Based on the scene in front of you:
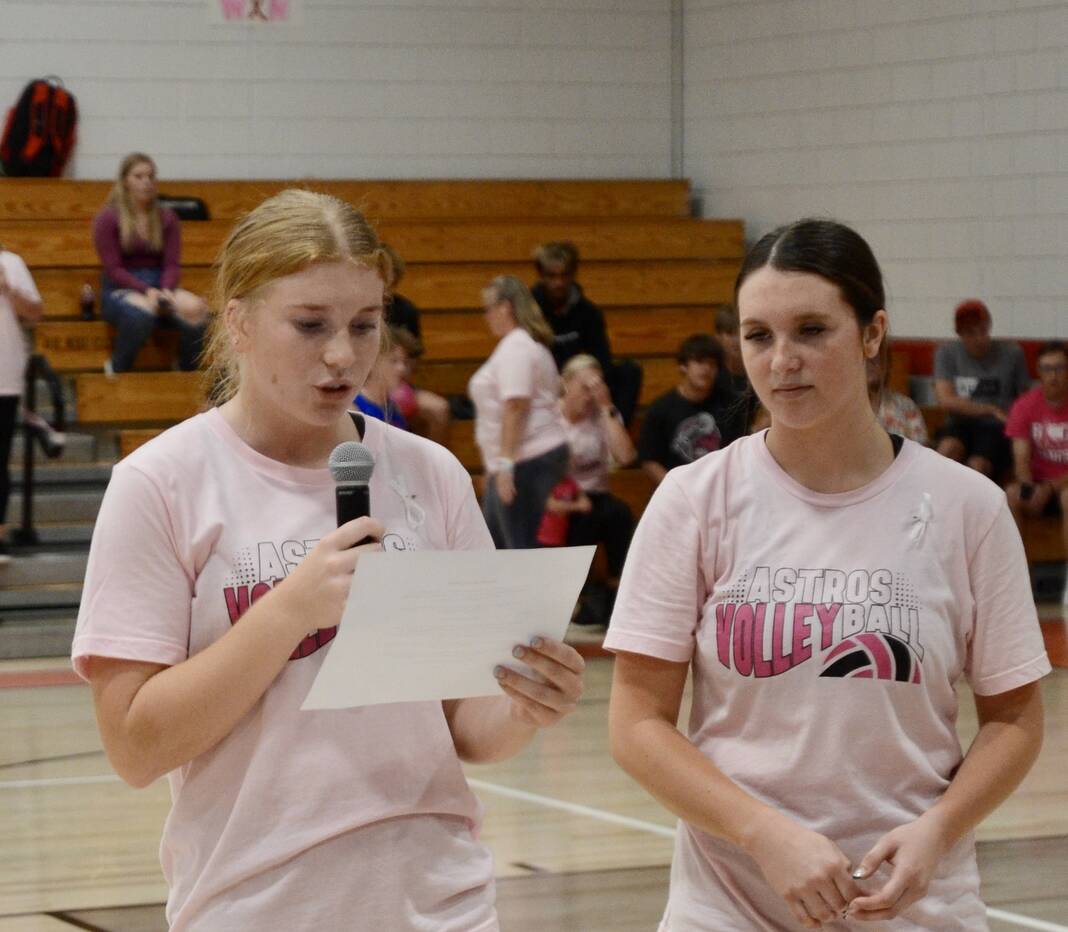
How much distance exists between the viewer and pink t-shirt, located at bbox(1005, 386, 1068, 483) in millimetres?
9344

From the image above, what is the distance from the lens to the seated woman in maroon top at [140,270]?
32.2 feet

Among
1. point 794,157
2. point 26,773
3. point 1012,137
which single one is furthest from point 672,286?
point 26,773

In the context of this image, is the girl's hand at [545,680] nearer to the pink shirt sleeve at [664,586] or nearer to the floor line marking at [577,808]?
the pink shirt sleeve at [664,586]

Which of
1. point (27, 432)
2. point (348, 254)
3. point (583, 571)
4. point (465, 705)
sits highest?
point (348, 254)

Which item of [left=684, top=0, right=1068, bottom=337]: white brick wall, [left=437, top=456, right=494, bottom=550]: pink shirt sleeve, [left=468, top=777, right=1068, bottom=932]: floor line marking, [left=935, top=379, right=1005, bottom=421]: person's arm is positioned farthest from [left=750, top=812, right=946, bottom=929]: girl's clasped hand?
[left=684, top=0, right=1068, bottom=337]: white brick wall

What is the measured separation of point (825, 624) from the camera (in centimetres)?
218

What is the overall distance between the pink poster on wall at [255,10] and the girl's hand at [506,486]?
4751mm

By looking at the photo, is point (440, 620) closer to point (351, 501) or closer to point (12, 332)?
point (351, 501)

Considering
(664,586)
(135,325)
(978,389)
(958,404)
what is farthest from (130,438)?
(664,586)

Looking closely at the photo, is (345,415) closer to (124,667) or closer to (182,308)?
(124,667)

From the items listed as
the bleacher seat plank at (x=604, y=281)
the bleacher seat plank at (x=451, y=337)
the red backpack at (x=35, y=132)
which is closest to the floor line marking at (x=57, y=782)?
the bleacher seat plank at (x=451, y=337)

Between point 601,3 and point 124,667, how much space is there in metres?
11.7

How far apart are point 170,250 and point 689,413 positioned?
308 centimetres

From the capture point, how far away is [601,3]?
13062 mm
